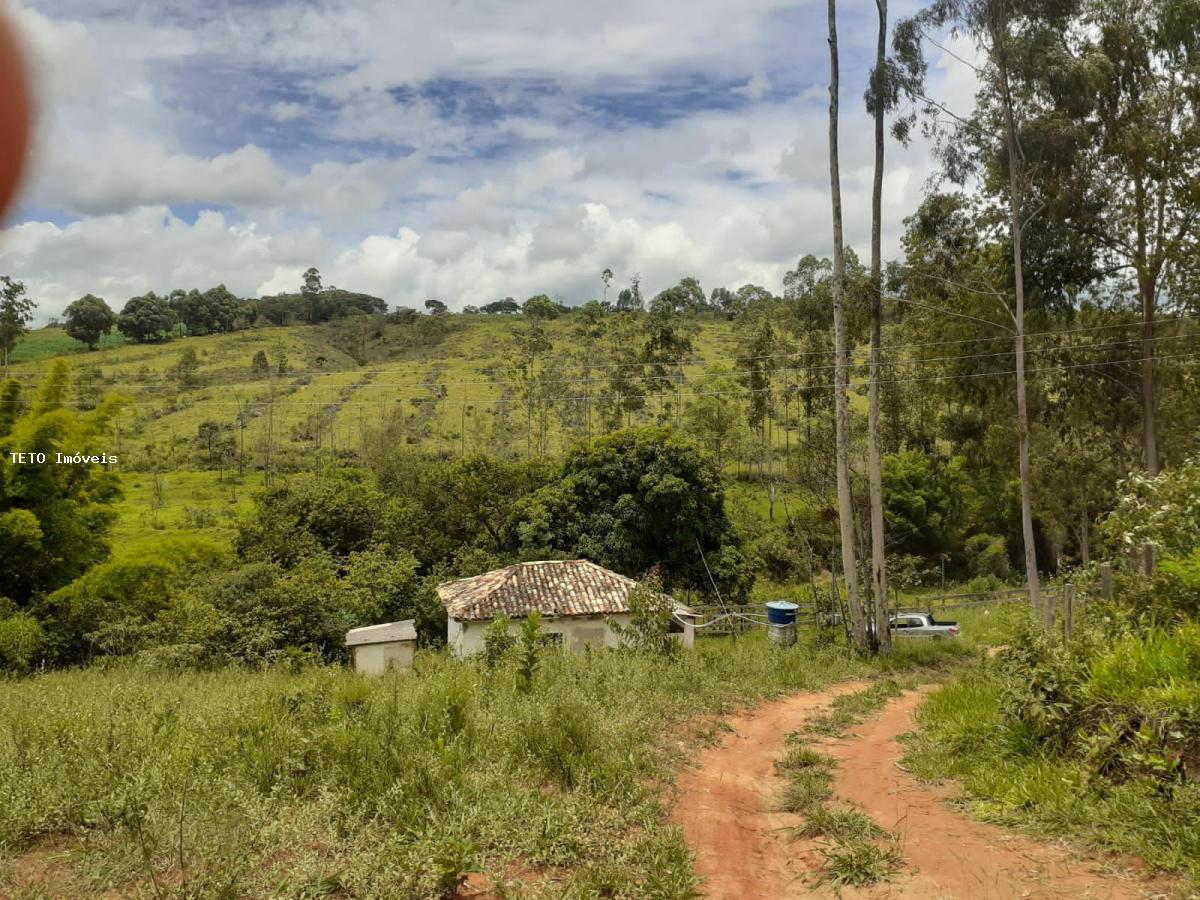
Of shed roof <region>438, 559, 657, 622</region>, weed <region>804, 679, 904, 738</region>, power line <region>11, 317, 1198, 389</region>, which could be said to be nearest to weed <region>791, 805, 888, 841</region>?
weed <region>804, 679, 904, 738</region>

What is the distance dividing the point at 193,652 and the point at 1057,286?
2151 cm

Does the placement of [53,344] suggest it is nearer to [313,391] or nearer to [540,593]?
[313,391]

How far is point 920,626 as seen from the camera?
2442 cm

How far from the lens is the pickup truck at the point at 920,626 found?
23609mm

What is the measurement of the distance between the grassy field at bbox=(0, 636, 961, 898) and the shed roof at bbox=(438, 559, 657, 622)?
38.2 feet

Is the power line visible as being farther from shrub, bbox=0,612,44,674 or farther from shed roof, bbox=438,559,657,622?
shed roof, bbox=438,559,657,622

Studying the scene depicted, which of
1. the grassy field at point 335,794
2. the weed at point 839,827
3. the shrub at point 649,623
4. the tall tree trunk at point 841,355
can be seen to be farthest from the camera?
the tall tree trunk at point 841,355

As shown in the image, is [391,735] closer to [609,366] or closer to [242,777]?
[242,777]

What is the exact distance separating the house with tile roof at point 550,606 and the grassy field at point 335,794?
444 inches

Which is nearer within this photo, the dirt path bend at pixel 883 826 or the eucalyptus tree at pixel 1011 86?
the dirt path bend at pixel 883 826

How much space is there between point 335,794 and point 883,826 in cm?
394

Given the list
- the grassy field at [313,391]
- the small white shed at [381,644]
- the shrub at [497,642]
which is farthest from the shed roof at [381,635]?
the grassy field at [313,391]

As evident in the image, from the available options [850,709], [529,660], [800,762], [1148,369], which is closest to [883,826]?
[800,762]

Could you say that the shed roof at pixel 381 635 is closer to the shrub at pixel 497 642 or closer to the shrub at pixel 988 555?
the shrub at pixel 497 642
